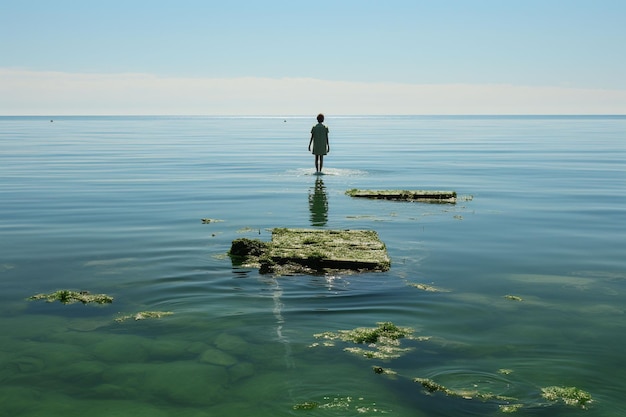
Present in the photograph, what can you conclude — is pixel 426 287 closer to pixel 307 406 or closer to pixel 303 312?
pixel 303 312

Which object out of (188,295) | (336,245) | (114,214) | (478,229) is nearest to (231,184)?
(114,214)

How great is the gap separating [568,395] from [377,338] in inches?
87.1

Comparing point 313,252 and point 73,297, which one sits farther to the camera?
point 313,252

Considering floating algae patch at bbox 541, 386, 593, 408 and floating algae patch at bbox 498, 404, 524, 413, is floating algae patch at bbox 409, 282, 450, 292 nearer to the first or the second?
floating algae patch at bbox 541, 386, 593, 408

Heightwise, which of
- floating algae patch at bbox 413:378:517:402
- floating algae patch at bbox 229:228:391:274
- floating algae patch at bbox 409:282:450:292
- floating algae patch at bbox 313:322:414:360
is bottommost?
floating algae patch at bbox 413:378:517:402

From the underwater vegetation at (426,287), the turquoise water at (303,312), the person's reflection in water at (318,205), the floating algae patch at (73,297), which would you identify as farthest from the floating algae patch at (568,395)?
the person's reflection in water at (318,205)

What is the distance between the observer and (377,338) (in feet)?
24.2

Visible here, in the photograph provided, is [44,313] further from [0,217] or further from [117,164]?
[117,164]

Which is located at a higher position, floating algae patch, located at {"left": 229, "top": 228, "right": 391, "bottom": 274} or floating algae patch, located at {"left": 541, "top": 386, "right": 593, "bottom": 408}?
floating algae patch, located at {"left": 229, "top": 228, "right": 391, "bottom": 274}

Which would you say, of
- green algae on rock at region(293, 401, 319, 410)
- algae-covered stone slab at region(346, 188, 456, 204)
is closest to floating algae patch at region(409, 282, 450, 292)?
green algae on rock at region(293, 401, 319, 410)

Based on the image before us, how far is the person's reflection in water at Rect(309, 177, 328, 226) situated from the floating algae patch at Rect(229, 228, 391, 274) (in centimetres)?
305

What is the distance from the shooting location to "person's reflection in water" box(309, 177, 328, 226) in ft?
52.1

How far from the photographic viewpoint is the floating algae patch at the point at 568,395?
5801 millimetres

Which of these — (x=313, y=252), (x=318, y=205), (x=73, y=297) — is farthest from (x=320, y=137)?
(x=73, y=297)
